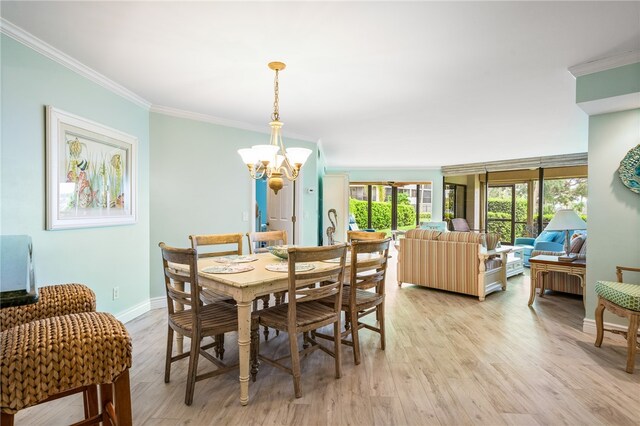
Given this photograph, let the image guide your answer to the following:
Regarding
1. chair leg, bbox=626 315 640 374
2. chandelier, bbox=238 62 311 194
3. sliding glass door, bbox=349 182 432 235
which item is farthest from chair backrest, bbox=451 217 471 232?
chandelier, bbox=238 62 311 194

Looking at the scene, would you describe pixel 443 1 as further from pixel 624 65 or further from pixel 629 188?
pixel 629 188

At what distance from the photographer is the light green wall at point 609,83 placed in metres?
2.61

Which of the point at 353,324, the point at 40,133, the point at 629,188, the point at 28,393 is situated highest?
the point at 40,133

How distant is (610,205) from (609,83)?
105 cm

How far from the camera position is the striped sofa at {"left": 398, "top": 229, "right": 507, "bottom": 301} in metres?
4.32

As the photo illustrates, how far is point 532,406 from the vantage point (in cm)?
197

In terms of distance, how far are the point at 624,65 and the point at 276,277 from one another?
3.11 metres

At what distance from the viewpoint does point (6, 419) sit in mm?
1099

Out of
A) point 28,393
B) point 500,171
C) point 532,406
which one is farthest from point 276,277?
point 500,171

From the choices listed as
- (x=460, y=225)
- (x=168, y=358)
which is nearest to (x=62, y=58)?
(x=168, y=358)

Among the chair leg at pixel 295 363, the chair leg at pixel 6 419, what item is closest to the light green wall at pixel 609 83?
the chair leg at pixel 295 363

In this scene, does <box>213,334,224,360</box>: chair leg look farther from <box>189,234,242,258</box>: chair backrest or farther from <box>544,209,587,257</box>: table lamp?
<box>544,209,587,257</box>: table lamp

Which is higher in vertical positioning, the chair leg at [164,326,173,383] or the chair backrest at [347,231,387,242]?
the chair backrest at [347,231,387,242]

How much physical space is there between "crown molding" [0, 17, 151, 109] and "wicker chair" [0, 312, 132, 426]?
2.07 metres
